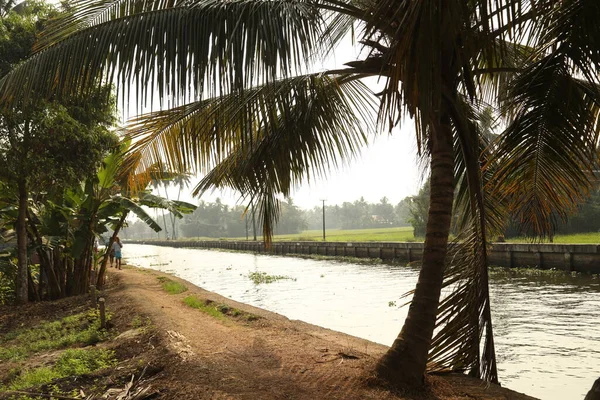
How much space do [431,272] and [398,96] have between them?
196cm

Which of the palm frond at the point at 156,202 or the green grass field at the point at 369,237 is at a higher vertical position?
the palm frond at the point at 156,202

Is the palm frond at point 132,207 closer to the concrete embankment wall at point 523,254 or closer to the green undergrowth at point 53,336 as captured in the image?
the green undergrowth at point 53,336

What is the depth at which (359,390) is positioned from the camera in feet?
14.3

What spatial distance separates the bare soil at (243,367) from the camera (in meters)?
4.34

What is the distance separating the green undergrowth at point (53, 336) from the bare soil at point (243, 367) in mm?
410

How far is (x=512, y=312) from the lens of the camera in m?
12.3

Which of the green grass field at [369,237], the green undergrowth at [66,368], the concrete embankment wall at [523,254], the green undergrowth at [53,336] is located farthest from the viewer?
the green grass field at [369,237]

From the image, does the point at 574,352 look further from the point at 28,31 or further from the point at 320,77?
the point at 28,31

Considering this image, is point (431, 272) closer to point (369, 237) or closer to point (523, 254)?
point (523, 254)

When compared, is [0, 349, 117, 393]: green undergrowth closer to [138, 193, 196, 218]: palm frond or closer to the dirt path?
the dirt path

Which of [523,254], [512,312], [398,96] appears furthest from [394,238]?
[398,96]

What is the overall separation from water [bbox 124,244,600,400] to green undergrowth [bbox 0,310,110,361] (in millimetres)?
4994

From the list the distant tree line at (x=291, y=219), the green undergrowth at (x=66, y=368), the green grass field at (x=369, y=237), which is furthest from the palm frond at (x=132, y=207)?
the distant tree line at (x=291, y=219)

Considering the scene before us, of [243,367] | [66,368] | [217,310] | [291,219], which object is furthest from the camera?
[291,219]
